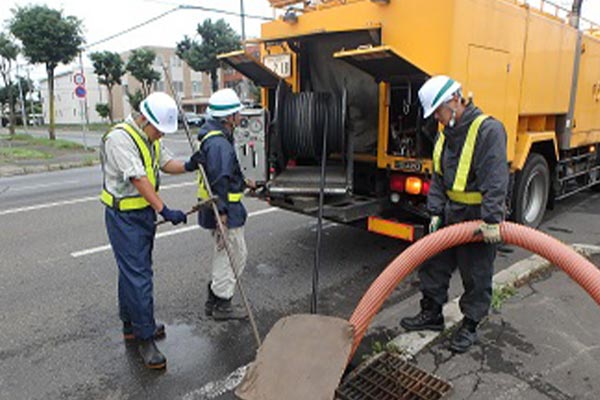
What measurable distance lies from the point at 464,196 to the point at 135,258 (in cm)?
218

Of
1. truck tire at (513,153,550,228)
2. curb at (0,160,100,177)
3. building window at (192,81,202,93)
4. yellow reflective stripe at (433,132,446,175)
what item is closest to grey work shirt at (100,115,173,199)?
yellow reflective stripe at (433,132,446,175)

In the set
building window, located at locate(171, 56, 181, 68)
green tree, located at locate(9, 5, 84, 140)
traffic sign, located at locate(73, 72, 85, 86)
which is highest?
building window, located at locate(171, 56, 181, 68)

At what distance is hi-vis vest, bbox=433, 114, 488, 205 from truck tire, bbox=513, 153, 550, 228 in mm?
2634

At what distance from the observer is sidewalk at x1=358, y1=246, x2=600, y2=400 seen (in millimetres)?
2721

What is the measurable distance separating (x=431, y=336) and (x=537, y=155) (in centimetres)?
341

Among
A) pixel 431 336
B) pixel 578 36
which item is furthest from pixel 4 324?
pixel 578 36

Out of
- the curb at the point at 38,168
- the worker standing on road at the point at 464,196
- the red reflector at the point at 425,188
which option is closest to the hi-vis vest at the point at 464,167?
the worker standing on road at the point at 464,196

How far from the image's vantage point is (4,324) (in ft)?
12.1

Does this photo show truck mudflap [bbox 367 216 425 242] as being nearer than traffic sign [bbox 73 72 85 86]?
Yes

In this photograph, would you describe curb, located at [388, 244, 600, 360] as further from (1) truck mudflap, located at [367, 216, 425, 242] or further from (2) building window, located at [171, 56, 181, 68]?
(2) building window, located at [171, 56, 181, 68]

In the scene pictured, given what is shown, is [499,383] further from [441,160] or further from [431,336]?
[441,160]

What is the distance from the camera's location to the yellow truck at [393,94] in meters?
4.06

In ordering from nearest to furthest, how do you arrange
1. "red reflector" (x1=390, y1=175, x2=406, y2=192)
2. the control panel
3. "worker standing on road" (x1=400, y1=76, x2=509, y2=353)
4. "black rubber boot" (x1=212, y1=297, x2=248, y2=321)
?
"worker standing on road" (x1=400, y1=76, x2=509, y2=353)
"black rubber boot" (x1=212, y1=297, x2=248, y2=321)
"red reflector" (x1=390, y1=175, x2=406, y2=192)
the control panel

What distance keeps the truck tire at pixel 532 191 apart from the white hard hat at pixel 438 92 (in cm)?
292
